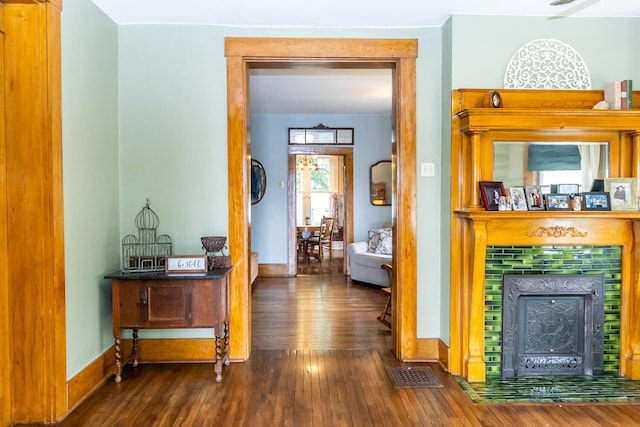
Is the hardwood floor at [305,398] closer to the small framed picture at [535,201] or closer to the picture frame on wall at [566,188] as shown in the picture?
the small framed picture at [535,201]

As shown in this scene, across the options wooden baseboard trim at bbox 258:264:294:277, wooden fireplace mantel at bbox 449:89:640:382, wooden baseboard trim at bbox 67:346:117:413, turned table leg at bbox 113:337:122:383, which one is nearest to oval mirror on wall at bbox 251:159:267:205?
wooden baseboard trim at bbox 258:264:294:277

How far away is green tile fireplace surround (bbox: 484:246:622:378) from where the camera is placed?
2840 mm

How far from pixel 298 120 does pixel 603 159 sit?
462 centimetres

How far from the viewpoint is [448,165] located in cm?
300

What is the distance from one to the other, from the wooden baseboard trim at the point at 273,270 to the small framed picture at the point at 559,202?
458cm

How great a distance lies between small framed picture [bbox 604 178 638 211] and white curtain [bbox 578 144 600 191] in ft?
0.46

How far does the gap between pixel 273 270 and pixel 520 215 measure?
4656 mm

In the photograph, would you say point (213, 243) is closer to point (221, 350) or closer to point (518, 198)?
point (221, 350)

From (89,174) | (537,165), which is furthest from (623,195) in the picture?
(89,174)

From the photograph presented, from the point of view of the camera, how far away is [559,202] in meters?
2.75

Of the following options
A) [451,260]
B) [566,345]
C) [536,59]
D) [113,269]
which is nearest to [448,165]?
[451,260]

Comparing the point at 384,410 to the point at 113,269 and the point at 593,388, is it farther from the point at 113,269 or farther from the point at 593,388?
the point at 113,269

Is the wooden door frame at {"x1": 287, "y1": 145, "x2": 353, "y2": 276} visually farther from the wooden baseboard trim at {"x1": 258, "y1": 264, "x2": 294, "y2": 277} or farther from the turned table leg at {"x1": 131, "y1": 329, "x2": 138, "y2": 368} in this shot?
the turned table leg at {"x1": 131, "y1": 329, "x2": 138, "y2": 368}

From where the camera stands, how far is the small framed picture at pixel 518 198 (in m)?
2.76
